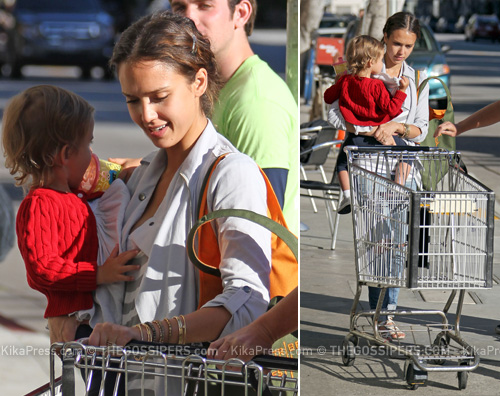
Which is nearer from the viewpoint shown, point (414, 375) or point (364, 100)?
point (414, 375)

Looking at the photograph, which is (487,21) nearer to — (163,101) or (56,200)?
(163,101)

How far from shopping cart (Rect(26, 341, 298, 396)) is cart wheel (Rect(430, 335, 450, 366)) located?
110 inches

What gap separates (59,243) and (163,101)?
449mm

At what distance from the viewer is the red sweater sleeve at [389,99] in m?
4.95

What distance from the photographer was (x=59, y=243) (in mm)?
2238

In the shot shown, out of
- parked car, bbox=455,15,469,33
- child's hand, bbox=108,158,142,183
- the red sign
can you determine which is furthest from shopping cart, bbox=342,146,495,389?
parked car, bbox=455,15,469,33

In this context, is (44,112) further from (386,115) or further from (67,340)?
(386,115)

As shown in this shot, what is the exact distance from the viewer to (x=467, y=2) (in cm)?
7931

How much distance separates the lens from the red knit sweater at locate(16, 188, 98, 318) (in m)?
2.22

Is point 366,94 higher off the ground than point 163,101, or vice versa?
point 163,101

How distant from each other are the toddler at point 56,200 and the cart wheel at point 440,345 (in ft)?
9.50

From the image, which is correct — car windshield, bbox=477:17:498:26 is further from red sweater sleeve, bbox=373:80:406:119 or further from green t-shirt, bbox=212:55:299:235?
green t-shirt, bbox=212:55:299:235

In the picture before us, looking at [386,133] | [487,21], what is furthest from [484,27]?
[386,133]

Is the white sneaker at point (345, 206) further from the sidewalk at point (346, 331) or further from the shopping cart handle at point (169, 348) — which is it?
the shopping cart handle at point (169, 348)
